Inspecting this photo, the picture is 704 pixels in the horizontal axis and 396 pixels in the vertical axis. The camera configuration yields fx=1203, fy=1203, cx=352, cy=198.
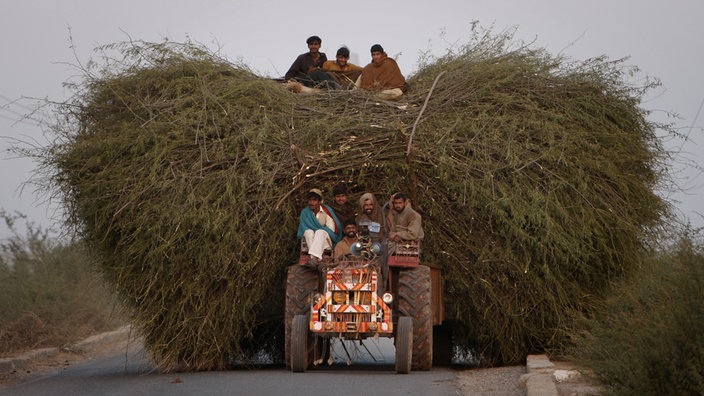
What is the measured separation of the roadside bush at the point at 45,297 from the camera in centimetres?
1981

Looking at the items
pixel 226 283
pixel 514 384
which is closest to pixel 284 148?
pixel 226 283

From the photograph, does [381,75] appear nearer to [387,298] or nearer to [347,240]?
[347,240]

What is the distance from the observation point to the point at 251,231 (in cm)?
1429

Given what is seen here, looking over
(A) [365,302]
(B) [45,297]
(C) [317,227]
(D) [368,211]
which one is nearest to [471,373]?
(A) [365,302]

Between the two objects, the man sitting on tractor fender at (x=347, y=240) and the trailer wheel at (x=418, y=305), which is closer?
the trailer wheel at (x=418, y=305)

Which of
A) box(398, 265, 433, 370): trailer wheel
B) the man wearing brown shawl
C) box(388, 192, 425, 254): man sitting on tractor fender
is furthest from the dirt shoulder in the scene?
the man wearing brown shawl

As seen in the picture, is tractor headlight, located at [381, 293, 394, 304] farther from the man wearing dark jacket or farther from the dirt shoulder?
the man wearing dark jacket

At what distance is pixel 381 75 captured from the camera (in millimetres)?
17422

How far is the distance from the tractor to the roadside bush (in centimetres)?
326

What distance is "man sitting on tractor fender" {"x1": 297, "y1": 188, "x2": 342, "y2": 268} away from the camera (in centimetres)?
1388

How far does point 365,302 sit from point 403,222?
1.25 m

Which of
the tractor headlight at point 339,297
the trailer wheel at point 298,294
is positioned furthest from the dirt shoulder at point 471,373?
the trailer wheel at point 298,294

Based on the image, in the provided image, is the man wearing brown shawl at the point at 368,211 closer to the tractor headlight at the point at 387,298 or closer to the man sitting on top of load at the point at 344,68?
the tractor headlight at the point at 387,298

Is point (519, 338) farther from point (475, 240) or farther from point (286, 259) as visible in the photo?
point (286, 259)
